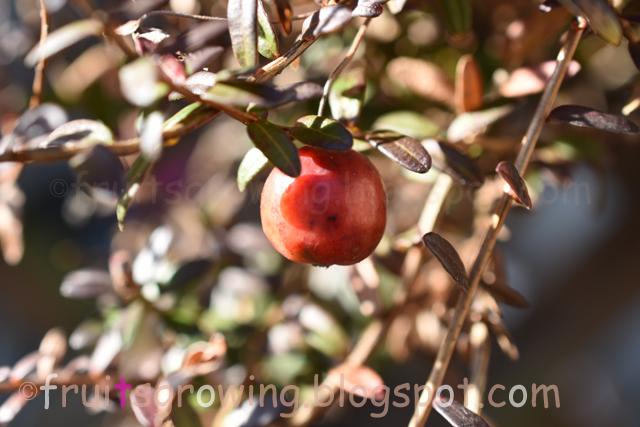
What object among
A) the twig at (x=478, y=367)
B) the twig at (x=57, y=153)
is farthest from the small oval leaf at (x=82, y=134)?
the twig at (x=478, y=367)

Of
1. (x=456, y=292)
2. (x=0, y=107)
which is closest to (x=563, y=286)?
(x=456, y=292)

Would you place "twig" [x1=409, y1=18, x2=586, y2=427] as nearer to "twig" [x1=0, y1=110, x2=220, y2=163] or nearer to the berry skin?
the berry skin

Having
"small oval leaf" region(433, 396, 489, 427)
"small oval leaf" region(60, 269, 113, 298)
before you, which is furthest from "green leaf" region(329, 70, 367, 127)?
"small oval leaf" region(60, 269, 113, 298)

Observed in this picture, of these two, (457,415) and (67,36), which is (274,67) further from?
(457,415)

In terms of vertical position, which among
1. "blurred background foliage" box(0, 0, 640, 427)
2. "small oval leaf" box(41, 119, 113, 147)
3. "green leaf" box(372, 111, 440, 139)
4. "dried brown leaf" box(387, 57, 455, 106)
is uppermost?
"small oval leaf" box(41, 119, 113, 147)

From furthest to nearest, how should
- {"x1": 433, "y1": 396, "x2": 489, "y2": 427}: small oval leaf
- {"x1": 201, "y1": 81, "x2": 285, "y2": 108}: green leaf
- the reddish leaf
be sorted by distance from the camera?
the reddish leaf, {"x1": 433, "y1": 396, "x2": 489, "y2": 427}: small oval leaf, {"x1": 201, "y1": 81, "x2": 285, "y2": 108}: green leaf

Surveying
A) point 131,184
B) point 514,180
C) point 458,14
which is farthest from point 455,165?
point 131,184
